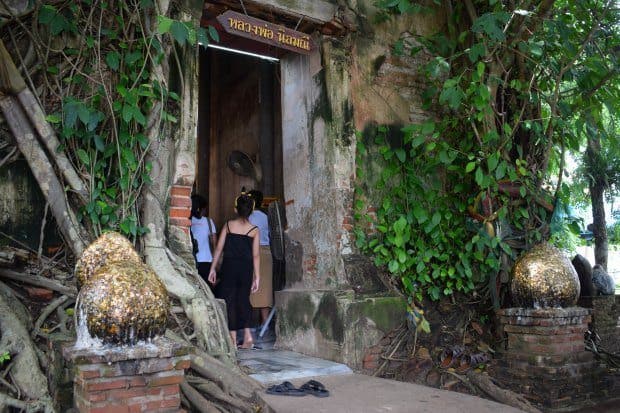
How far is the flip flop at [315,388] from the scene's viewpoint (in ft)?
12.9

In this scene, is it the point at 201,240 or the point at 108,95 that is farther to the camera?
the point at 201,240

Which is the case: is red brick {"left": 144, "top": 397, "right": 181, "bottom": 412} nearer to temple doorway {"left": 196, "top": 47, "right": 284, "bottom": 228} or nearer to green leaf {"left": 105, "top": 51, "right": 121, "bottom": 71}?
green leaf {"left": 105, "top": 51, "right": 121, "bottom": 71}

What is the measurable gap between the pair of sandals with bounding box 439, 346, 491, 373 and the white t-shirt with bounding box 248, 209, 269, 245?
2.23 meters

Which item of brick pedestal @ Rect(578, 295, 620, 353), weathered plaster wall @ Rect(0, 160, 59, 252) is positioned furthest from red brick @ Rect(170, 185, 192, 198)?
brick pedestal @ Rect(578, 295, 620, 353)

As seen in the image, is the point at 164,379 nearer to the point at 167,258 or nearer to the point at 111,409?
the point at 111,409

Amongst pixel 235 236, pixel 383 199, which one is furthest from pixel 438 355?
pixel 235 236

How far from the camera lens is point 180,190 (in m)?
4.55

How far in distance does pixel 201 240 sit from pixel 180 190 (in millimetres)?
1463

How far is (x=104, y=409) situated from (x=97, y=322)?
1.31 feet

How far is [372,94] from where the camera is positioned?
5.65m

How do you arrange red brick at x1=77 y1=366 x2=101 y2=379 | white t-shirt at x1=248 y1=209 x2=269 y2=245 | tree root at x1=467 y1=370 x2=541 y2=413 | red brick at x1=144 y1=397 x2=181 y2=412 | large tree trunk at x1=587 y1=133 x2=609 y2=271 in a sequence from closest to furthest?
red brick at x1=77 y1=366 x2=101 y2=379
red brick at x1=144 y1=397 x2=181 y2=412
tree root at x1=467 y1=370 x2=541 y2=413
white t-shirt at x1=248 y1=209 x2=269 y2=245
large tree trunk at x1=587 y1=133 x2=609 y2=271

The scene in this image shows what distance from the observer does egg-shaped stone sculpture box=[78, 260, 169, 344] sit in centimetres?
279

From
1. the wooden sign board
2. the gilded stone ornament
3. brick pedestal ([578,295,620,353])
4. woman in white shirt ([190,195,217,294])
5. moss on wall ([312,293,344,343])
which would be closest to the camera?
the wooden sign board

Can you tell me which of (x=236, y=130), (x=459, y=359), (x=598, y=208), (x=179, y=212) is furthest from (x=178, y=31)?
(x=598, y=208)
